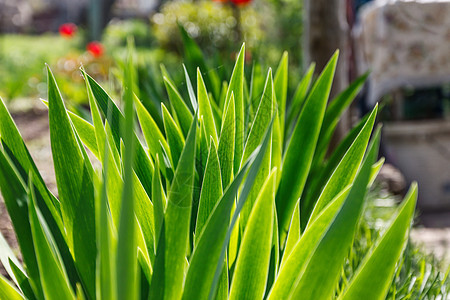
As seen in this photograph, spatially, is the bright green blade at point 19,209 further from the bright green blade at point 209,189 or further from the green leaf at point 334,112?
the green leaf at point 334,112

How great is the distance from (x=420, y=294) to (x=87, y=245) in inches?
27.1

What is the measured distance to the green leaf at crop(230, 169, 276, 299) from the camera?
2.23 ft

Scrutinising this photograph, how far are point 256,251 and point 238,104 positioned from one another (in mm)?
400

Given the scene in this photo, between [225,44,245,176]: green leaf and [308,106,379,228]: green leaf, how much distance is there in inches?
6.0

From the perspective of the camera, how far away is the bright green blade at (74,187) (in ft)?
2.54

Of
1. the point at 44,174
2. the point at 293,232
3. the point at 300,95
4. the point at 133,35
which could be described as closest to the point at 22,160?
the point at 293,232

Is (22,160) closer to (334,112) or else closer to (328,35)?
(334,112)

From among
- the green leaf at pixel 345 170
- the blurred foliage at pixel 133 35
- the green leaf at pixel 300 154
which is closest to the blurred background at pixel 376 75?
the green leaf at pixel 300 154

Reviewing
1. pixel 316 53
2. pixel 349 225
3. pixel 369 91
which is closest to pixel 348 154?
pixel 349 225

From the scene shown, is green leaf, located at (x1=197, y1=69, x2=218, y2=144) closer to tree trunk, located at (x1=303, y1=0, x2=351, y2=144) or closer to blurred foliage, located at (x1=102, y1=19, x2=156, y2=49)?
tree trunk, located at (x1=303, y1=0, x2=351, y2=144)

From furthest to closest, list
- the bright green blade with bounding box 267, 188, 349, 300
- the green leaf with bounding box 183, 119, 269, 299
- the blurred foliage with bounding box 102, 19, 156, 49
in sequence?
the blurred foliage with bounding box 102, 19, 156, 49, the bright green blade with bounding box 267, 188, 349, 300, the green leaf with bounding box 183, 119, 269, 299

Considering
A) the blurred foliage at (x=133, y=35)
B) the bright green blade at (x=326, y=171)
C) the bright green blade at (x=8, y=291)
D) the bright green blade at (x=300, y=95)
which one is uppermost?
the bright green blade at (x=300, y=95)

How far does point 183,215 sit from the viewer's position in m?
0.65

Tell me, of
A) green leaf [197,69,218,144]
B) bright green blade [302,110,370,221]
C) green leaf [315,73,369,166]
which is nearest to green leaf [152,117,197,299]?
green leaf [197,69,218,144]
